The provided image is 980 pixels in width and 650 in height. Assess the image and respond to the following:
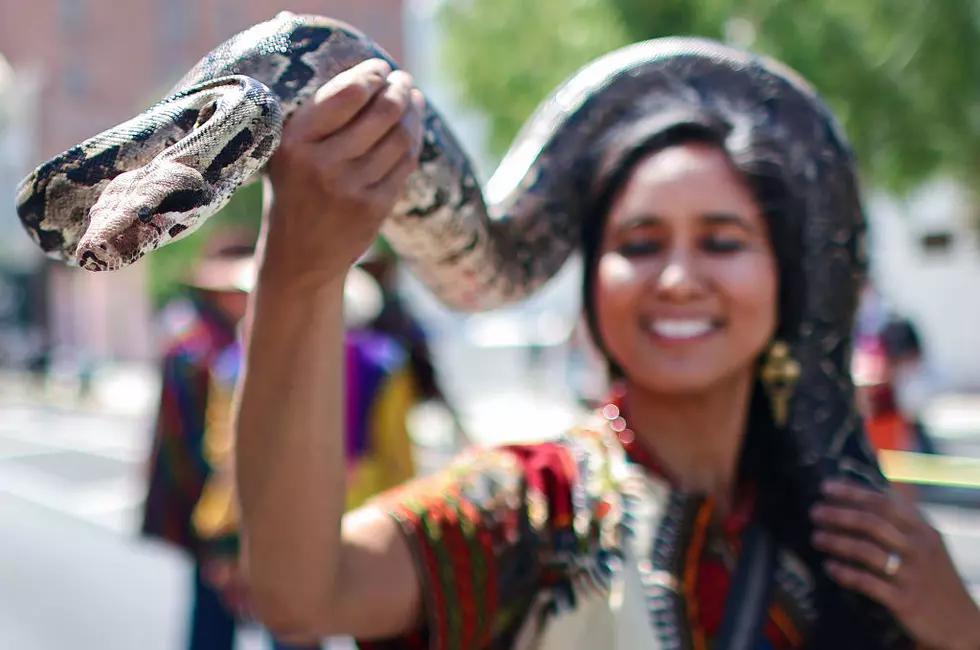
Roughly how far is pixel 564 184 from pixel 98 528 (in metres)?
7.24

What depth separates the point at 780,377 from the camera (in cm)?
181

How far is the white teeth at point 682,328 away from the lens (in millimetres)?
1573

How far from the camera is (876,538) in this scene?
1582 millimetres

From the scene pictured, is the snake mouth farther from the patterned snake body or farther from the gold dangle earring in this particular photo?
the gold dangle earring

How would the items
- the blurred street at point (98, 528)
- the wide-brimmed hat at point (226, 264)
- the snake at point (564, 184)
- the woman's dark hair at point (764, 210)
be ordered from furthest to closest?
the blurred street at point (98, 528) → the wide-brimmed hat at point (226, 264) → the woman's dark hair at point (764, 210) → the snake at point (564, 184)

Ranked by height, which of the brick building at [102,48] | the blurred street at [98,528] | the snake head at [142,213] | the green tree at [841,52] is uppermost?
the brick building at [102,48]

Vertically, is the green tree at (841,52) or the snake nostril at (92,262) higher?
the green tree at (841,52)

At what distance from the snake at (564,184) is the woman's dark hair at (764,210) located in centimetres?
2

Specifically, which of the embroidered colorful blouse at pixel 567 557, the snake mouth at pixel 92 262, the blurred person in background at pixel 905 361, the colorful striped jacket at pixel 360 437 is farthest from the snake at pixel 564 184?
the blurred person in background at pixel 905 361

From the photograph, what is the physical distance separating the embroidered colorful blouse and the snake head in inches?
23.7

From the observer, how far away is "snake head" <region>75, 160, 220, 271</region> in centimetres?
98

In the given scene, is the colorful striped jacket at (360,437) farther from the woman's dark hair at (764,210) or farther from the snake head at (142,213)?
the snake head at (142,213)

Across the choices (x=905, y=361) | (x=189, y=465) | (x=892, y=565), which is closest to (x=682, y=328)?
(x=892, y=565)

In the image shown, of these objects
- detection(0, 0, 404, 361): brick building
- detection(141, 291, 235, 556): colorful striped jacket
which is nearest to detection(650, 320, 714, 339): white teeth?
detection(141, 291, 235, 556): colorful striped jacket
